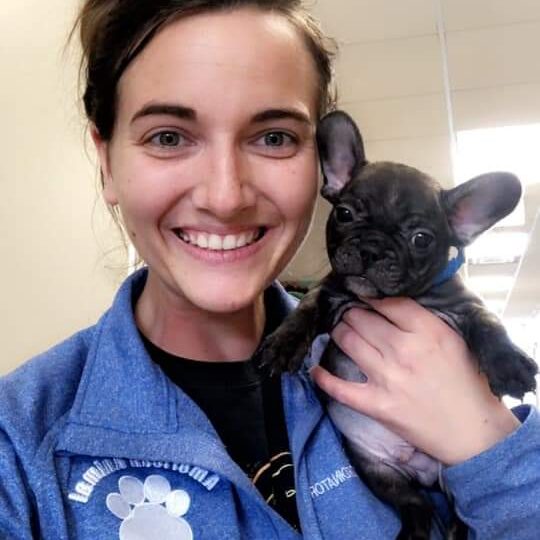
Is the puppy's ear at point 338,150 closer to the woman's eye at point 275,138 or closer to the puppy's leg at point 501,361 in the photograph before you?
the woman's eye at point 275,138

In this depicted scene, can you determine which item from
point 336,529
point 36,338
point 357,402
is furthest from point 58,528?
point 36,338

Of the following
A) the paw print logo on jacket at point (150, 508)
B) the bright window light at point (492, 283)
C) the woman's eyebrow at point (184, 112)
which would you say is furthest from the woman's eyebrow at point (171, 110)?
the bright window light at point (492, 283)

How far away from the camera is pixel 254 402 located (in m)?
1.14

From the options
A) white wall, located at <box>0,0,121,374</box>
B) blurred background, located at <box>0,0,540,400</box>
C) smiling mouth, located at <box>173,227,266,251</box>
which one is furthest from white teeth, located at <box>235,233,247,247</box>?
white wall, located at <box>0,0,121,374</box>

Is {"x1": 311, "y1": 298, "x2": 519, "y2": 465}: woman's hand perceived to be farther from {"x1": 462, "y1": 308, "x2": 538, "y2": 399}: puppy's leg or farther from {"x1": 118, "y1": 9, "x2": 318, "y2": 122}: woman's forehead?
{"x1": 118, "y1": 9, "x2": 318, "y2": 122}: woman's forehead

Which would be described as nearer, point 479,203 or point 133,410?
point 133,410

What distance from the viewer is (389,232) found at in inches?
49.4

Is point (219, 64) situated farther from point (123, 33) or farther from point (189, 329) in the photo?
point (189, 329)

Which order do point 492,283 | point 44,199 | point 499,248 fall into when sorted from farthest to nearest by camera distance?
point 492,283 → point 499,248 → point 44,199

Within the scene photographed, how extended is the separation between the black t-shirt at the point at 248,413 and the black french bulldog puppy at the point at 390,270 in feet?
0.19

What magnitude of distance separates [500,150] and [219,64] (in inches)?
163

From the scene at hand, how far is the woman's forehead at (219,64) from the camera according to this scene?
1016 mm

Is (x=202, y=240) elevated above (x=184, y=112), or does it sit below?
below

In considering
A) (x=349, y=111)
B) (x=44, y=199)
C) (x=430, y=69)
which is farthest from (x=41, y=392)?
(x=349, y=111)
